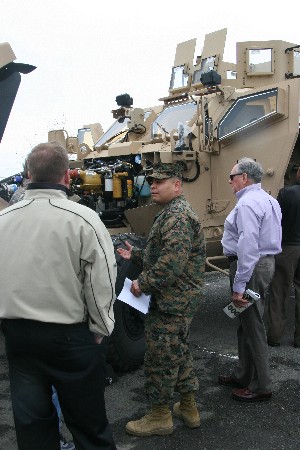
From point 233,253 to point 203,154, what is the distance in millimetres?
1680

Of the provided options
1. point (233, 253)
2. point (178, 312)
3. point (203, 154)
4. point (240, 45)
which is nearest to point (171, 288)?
point (178, 312)

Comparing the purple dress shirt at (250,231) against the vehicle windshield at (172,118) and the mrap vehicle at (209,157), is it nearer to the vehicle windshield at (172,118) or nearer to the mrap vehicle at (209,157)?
the mrap vehicle at (209,157)

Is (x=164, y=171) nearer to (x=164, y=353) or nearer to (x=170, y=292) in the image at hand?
(x=170, y=292)

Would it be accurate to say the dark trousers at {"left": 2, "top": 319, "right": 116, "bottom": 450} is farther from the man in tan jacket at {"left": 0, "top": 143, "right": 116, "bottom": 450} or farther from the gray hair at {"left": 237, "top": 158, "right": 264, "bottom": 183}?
the gray hair at {"left": 237, "top": 158, "right": 264, "bottom": 183}

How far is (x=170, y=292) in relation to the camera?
3.48 m

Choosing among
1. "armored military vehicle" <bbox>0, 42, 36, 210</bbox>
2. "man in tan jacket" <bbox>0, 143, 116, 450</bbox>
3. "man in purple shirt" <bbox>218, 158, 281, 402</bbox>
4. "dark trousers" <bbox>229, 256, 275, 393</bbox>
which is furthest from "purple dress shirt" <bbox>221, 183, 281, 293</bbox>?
"armored military vehicle" <bbox>0, 42, 36, 210</bbox>

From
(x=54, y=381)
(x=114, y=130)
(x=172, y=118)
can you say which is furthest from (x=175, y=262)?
(x=114, y=130)

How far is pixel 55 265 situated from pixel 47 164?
47 centimetres

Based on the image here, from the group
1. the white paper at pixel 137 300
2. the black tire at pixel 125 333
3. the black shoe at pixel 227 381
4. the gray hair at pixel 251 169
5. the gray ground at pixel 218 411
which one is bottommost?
the gray ground at pixel 218 411

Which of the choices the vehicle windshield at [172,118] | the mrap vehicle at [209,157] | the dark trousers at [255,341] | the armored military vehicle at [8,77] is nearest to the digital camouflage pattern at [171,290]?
the dark trousers at [255,341]

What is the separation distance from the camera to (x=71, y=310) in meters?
2.43

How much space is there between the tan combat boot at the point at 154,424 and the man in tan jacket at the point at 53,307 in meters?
1.07

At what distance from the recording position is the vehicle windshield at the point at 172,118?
625 cm

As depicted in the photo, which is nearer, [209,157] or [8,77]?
[8,77]
